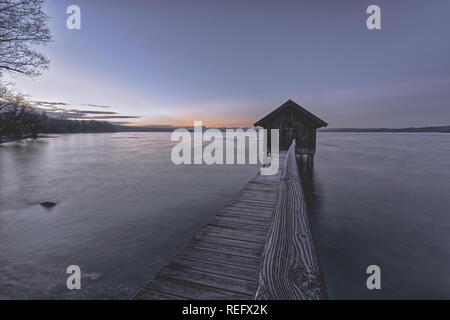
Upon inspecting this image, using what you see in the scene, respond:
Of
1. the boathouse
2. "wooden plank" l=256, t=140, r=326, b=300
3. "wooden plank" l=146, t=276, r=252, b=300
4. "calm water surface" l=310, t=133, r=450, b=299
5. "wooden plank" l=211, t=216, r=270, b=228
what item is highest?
the boathouse

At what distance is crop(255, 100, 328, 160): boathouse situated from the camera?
19.0 m

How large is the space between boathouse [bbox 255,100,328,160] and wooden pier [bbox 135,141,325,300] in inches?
585

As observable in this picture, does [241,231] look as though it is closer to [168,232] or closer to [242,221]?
[242,221]

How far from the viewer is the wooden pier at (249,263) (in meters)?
2.52

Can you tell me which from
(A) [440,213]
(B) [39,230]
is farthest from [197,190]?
(A) [440,213]

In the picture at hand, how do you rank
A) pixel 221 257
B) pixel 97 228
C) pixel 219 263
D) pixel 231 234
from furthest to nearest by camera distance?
1. pixel 97 228
2. pixel 231 234
3. pixel 221 257
4. pixel 219 263

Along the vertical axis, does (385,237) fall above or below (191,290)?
below

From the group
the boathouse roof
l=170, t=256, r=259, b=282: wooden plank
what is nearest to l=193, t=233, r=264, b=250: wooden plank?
l=170, t=256, r=259, b=282: wooden plank

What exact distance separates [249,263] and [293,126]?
17410 mm

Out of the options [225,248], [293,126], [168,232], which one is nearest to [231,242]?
[225,248]

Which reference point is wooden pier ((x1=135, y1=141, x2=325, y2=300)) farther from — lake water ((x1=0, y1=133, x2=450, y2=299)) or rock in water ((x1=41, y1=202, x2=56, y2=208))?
rock in water ((x1=41, y1=202, x2=56, y2=208))

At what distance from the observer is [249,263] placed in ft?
12.6

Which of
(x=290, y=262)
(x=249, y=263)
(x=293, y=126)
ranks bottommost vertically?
(x=249, y=263)

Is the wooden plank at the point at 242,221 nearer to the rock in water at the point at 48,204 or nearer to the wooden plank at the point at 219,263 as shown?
the wooden plank at the point at 219,263
